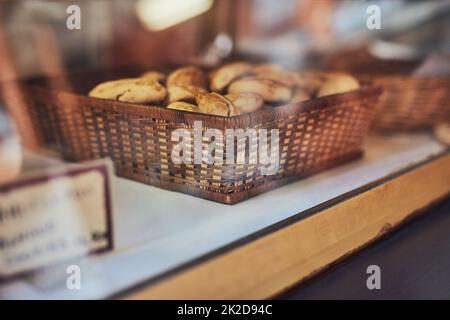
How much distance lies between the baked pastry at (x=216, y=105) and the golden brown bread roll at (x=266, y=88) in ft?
0.25

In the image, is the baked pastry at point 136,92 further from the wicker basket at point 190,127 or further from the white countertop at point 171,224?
the white countertop at point 171,224

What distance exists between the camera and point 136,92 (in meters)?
0.80

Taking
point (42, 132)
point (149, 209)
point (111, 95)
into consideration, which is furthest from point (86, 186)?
point (42, 132)

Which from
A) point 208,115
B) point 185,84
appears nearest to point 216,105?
point 208,115

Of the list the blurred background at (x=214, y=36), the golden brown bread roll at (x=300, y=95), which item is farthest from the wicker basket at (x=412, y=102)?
the golden brown bread roll at (x=300, y=95)

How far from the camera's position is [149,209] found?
71 centimetres

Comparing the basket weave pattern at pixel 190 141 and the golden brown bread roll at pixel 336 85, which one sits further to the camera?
the golden brown bread roll at pixel 336 85

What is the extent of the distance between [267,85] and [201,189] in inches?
Answer: 8.4

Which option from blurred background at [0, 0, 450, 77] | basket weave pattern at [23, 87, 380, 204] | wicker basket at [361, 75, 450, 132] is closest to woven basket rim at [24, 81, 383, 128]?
basket weave pattern at [23, 87, 380, 204]

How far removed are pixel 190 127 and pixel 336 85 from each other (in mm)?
341

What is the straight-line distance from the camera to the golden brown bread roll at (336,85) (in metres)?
0.90

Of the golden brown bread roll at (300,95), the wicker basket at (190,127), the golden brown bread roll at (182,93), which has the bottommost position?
the wicker basket at (190,127)

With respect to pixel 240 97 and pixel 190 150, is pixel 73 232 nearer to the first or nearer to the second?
pixel 190 150

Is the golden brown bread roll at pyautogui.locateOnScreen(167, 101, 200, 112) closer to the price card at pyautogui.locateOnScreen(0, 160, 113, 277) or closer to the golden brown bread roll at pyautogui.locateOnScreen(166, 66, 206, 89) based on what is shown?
the golden brown bread roll at pyautogui.locateOnScreen(166, 66, 206, 89)
